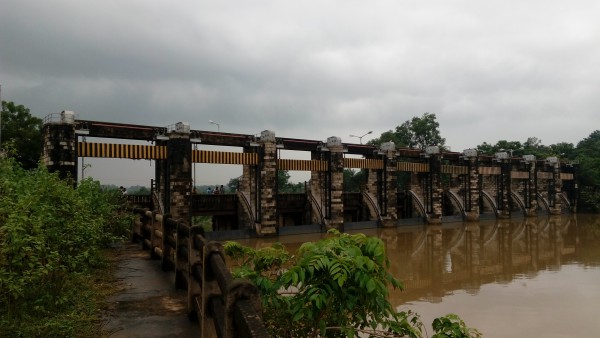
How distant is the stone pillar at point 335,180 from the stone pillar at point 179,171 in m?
9.43

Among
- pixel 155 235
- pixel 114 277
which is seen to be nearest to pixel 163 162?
pixel 155 235

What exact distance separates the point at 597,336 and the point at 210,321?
8346 mm

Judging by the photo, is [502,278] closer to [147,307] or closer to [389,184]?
[147,307]

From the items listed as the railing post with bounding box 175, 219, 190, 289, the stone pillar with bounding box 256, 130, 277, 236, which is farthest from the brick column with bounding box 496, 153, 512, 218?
the railing post with bounding box 175, 219, 190, 289

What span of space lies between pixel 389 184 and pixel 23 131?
23664 mm

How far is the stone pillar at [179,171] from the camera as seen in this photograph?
66.7ft

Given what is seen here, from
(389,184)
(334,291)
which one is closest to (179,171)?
(389,184)

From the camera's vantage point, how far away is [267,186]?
76.8 feet

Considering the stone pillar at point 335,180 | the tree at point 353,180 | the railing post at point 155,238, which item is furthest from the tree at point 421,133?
the railing post at point 155,238

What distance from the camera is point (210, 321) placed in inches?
141

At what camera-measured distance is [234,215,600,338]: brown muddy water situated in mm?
9023

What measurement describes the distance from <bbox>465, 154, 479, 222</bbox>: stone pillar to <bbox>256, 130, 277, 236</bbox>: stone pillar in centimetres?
1941

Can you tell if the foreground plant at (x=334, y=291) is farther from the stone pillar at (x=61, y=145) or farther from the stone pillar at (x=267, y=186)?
the stone pillar at (x=267, y=186)

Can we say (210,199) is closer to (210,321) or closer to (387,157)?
(387,157)
